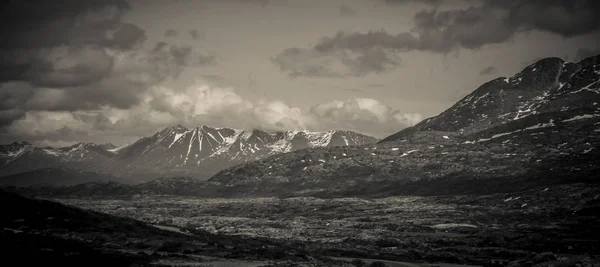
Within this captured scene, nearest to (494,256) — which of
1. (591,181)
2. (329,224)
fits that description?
(329,224)

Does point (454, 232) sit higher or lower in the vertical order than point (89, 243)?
lower

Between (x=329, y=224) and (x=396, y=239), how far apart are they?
4303cm

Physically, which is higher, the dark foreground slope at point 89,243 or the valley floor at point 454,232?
the dark foreground slope at point 89,243

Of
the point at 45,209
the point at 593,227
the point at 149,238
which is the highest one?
the point at 45,209

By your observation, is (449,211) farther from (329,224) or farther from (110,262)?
(110,262)

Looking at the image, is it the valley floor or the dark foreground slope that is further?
the valley floor

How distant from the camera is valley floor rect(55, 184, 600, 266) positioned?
8050 centimetres

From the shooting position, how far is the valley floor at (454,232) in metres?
80.5

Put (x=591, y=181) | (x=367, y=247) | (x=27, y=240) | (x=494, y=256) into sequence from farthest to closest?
(x=591, y=181) < (x=367, y=247) < (x=494, y=256) < (x=27, y=240)

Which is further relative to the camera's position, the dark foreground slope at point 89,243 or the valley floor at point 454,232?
the valley floor at point 454,232

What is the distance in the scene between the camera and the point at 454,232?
124 meters

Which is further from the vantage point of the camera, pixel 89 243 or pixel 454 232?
pixel 454 232

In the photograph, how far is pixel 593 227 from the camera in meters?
123

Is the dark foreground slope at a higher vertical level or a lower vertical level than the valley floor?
higher
